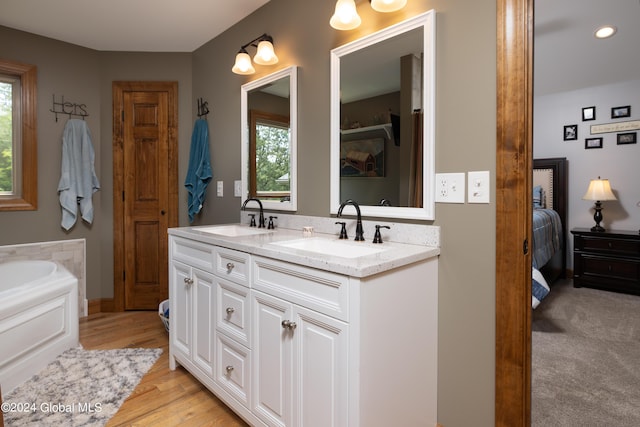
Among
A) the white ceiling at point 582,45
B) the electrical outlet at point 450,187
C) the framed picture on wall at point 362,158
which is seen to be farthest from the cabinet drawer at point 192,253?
the white ceiling at point 582,45

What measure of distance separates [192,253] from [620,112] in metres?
4.84

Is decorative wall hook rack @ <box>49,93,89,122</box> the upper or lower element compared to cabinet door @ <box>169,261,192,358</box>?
upper

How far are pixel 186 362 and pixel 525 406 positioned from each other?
1734mm

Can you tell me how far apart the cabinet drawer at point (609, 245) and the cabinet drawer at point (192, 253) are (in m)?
4.19

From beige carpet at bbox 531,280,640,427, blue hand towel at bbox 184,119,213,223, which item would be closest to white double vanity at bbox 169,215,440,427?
beige carpet at bbox 531,280,640,427

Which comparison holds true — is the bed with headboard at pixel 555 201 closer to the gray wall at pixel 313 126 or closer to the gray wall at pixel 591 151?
the gray wall at pixel 591 151

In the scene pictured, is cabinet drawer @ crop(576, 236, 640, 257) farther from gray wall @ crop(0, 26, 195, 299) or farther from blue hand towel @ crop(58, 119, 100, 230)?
blue hand towel @ crop(58, 119, 100, 230)

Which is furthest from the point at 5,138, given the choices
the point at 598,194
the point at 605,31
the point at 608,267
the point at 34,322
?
the point at 608,267

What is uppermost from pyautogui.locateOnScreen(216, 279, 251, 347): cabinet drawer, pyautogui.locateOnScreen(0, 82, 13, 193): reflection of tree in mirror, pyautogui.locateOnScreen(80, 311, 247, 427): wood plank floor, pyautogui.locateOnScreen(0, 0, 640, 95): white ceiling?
pyautogui.locateOnScreen(0, 0, 640, 95): white ceiling

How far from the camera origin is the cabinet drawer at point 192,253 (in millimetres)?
1836

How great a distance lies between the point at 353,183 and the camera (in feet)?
6.07

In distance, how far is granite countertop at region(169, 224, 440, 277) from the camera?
1.15 metres

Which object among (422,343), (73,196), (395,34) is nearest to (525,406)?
(422,343)

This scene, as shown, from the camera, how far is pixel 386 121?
1.74 m
